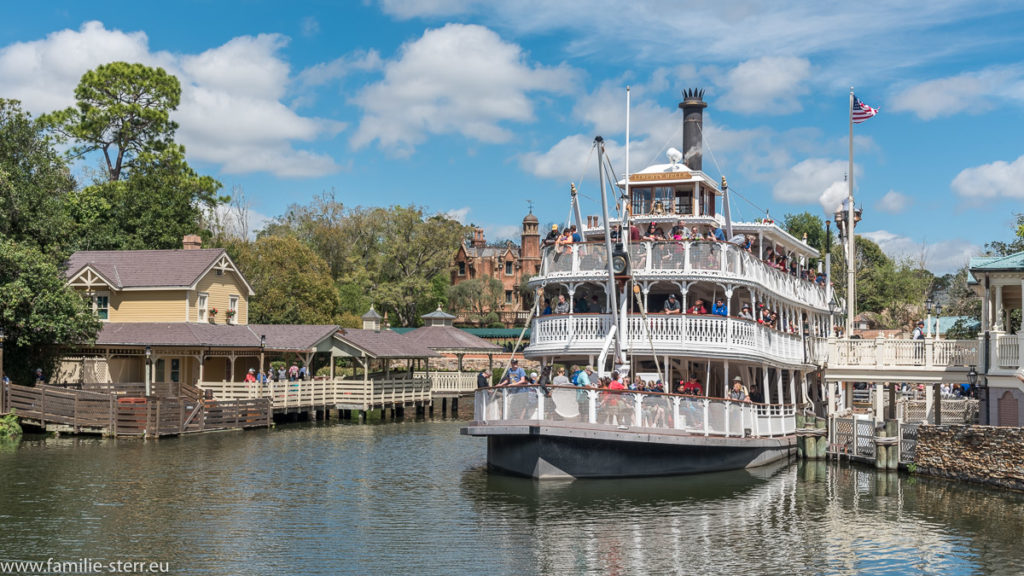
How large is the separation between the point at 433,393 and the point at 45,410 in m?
21.4

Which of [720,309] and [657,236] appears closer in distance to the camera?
[720,309]

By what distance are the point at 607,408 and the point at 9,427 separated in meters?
21.8

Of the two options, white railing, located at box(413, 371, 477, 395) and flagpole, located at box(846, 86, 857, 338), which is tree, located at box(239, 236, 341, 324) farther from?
flagpole, located at box(846, 86, 857, 338)

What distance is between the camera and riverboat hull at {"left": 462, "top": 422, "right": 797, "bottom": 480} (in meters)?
23.9

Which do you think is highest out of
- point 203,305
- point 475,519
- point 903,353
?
point 203,305

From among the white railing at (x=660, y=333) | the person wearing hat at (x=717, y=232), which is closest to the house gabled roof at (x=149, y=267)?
the white railing at (x=660, y=333)

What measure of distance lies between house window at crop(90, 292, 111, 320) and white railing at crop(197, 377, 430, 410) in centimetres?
623

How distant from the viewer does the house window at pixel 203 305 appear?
47062 millimetres

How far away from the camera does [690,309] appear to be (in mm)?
30703

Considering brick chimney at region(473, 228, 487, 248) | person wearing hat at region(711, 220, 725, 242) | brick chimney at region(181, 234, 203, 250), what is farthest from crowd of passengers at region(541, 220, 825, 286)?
brick chimney at region(473, 228, 487, 248)

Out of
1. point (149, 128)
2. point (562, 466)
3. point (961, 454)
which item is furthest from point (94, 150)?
point (961, 454)

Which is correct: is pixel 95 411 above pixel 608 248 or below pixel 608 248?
below

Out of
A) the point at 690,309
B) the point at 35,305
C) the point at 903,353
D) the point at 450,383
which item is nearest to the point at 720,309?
the point at 690,309

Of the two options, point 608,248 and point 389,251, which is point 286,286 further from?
point 608,248
